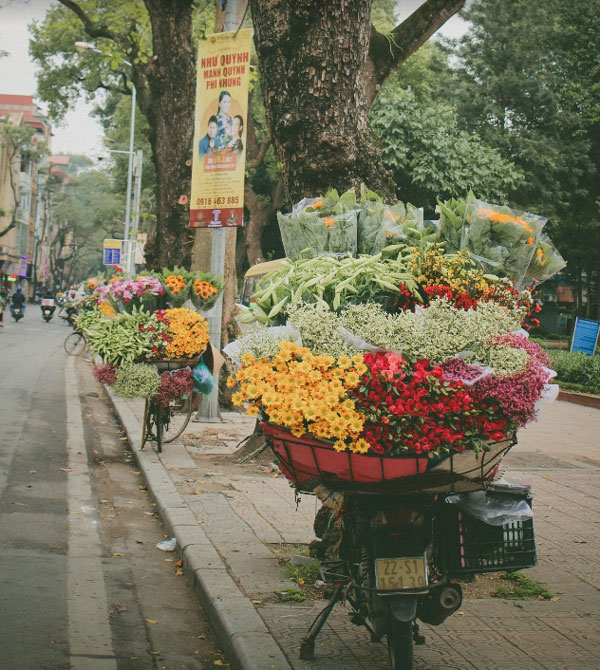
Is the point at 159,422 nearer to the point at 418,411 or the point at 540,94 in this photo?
the point at 418,411

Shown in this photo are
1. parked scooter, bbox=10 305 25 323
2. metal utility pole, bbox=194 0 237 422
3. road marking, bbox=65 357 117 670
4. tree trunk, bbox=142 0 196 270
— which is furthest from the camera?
parked scooter, bbox=10 305 25 323

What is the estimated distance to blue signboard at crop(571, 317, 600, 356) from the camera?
2016cm

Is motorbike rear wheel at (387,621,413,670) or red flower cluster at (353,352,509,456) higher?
red flower cluster at (353,352,509,456)

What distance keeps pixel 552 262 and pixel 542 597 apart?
198cm

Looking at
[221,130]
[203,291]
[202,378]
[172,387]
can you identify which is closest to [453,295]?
[172,387]

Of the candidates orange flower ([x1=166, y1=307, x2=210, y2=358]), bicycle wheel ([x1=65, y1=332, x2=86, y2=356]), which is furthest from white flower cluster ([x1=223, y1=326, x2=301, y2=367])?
bicycle wheel ([x1=65, y1=332, x2=86, y2=356])

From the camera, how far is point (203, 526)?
20.0 ft

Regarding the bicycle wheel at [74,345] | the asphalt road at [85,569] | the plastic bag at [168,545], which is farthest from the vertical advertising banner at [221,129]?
the bicycle wheel at [74,345]

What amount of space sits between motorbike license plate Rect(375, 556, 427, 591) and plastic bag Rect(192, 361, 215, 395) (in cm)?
601

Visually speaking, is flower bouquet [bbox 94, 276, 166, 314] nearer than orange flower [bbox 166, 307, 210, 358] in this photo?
No

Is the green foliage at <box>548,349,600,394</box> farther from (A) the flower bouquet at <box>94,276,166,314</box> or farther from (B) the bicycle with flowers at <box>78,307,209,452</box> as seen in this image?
(A) the flower bouquet at <box>94,276,166,314</box>

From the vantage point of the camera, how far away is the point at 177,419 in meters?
11.9

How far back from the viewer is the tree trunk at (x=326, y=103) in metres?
5.91

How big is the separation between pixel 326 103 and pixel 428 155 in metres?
19.2
